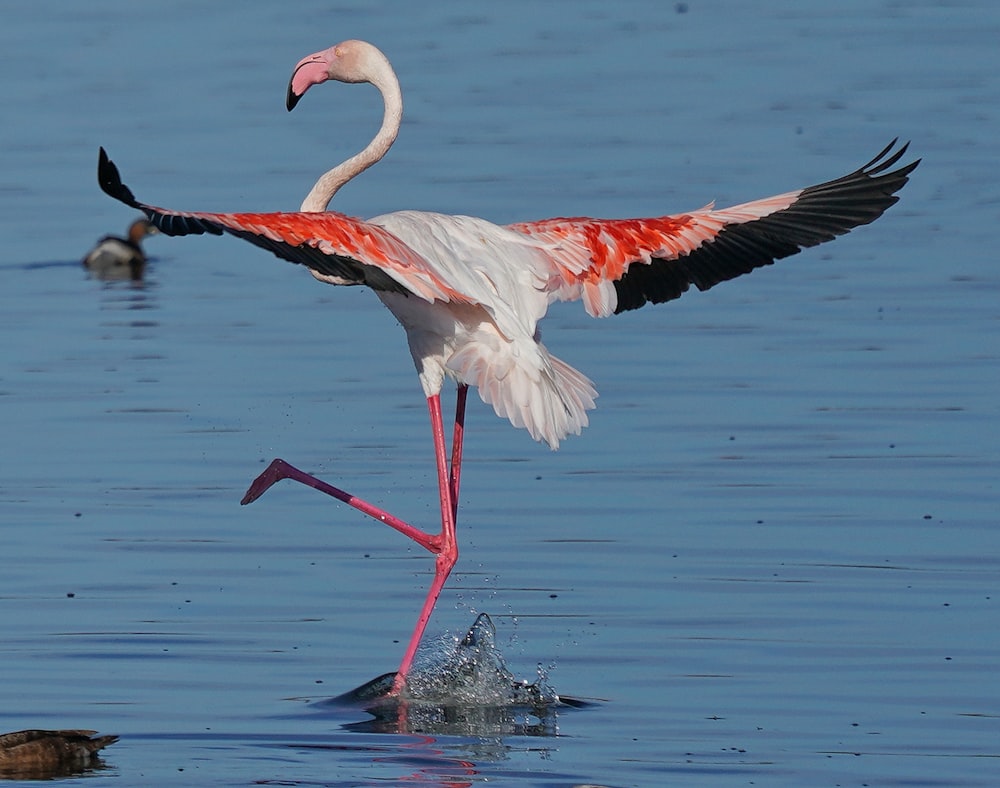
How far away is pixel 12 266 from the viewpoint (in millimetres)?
16125

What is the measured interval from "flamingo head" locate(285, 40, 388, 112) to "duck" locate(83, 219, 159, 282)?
7089mm

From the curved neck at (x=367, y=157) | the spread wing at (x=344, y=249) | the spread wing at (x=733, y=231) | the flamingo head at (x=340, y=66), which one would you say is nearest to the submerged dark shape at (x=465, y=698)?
the spread wing at (x=344, y=249)

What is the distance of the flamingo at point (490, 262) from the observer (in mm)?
7941

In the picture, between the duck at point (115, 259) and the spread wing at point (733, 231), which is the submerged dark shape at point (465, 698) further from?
the duck at point (115, 259)

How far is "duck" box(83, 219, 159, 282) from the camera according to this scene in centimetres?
1662

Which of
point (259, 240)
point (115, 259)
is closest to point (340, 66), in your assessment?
point (259, 240)

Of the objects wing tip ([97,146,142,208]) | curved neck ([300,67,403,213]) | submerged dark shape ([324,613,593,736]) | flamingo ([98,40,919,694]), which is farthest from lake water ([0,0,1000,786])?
wing tip ([97,146,142,208])

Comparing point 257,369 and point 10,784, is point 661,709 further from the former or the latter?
point 257,369

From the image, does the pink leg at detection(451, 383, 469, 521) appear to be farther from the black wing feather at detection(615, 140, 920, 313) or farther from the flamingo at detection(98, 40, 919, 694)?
the black wing feather at detection(615, 140, 920, 313)

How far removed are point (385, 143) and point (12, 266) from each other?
7.48m

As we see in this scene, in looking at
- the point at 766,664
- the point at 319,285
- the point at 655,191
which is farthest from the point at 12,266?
the point at 766,664

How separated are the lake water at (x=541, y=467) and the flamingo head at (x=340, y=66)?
2.09 meters

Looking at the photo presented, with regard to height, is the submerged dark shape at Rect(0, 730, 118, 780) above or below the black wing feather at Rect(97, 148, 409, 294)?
below

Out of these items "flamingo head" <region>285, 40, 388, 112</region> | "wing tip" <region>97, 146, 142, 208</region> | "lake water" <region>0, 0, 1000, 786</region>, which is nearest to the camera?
"wing tip" <region>97, 146, 142, 208</region>
